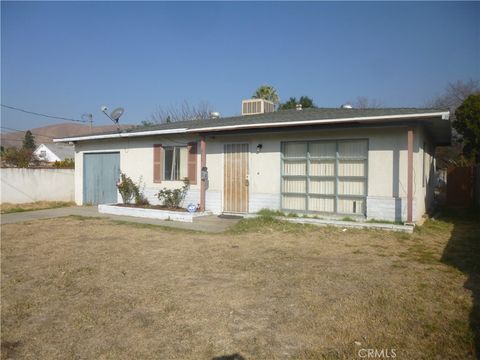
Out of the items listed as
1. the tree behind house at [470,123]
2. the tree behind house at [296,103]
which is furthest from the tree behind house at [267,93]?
the tree behind house at [470,123]

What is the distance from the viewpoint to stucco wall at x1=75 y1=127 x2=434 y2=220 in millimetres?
9828

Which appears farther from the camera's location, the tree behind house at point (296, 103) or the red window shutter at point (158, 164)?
the tree behind house at point (296, 103)

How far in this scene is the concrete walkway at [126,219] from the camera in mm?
10236

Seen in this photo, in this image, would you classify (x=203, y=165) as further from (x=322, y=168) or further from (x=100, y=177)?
(x=100, y=177)

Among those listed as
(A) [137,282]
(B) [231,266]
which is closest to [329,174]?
(B) [231,266]

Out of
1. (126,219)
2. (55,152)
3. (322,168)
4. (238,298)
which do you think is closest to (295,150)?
(322,168)

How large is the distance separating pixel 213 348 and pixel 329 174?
7844mm

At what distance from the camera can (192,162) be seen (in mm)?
12961

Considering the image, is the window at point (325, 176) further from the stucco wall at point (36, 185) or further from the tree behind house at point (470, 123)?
the stucco wall at point (36, 185)

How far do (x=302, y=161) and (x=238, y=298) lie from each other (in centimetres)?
686

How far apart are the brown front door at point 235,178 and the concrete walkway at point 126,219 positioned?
0.73 metres

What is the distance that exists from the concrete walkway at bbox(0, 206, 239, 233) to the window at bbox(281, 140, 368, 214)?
76.7 inches

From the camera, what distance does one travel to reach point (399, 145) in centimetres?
980

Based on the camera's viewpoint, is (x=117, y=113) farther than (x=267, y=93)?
No
